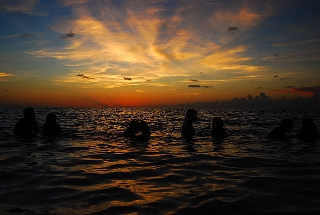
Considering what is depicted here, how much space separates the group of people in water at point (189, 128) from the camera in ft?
50.6

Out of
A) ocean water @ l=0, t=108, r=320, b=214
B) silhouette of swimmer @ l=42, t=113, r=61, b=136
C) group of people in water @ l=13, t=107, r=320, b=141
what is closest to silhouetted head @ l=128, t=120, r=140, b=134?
group of people in water @ l=13, t=107, r=320, b=141

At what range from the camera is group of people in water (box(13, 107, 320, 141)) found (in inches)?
608

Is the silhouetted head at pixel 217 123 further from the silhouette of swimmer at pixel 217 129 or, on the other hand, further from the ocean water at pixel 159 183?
the ocean water at pixel 159 183

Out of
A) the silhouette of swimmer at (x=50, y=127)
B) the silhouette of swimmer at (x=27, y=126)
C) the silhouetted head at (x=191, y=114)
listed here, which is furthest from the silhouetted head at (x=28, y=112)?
the silhouetted head at (x=191, y=114)

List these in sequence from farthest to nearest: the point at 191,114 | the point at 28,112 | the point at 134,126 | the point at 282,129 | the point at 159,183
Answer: the point at 134,126, the point at 28,112, the point at 191,114, the point at 282,129, the point at 159,183

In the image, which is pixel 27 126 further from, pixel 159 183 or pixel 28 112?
pixel 159 183

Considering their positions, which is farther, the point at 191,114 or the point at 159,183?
the point at 191,114

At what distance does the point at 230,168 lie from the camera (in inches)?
313

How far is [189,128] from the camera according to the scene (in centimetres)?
1656

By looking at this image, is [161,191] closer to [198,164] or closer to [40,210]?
[40,210]

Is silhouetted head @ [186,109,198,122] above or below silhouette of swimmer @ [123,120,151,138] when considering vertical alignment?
above

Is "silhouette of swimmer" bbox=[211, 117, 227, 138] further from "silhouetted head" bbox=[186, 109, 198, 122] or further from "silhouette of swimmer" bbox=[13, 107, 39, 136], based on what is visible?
"silhouette of swimmer" bbox=[13, 107, 39, 136]

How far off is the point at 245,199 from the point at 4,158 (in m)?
8.54

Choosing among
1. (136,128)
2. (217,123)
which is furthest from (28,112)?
(217,123)
